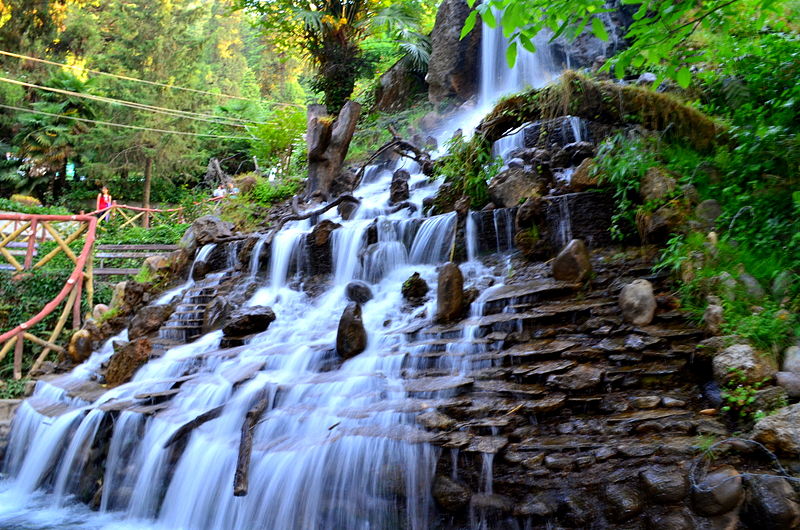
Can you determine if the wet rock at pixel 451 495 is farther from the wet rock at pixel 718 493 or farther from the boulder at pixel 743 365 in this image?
the boulder at pixel 743 365

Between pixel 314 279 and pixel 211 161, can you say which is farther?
pixel 211 161

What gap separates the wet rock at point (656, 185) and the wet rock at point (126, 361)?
261 inches

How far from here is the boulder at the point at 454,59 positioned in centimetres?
1583

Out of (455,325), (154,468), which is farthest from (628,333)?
(154,468)

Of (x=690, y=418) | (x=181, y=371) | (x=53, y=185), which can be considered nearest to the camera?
(x=690, y=418)

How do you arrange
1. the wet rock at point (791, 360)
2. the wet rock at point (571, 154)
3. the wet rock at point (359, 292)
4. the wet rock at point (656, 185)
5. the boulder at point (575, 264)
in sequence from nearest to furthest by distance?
the wet rock at point (791, 360), the boulder at point (575, 264), the wet rock at point (656, 185), the wet rock at point (359, 292), the wet rock at point (571, 154)

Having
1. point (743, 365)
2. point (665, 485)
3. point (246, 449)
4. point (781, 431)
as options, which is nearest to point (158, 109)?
point (246, 449)

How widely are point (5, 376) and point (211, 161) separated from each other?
15462 millimetres

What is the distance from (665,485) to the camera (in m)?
3.18

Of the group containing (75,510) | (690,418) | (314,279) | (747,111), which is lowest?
Result: (75,510)

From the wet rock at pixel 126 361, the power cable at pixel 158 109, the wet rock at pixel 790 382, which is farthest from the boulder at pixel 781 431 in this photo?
the power cable at pixel 158 109

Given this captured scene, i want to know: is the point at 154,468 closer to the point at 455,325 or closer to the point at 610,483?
the point at 455,325

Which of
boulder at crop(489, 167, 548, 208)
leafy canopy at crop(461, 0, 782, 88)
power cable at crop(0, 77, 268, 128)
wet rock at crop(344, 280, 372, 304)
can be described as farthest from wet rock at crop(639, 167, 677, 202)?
power cable at crop(0, 77, 268, 128)

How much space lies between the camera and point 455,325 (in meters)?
5.57
